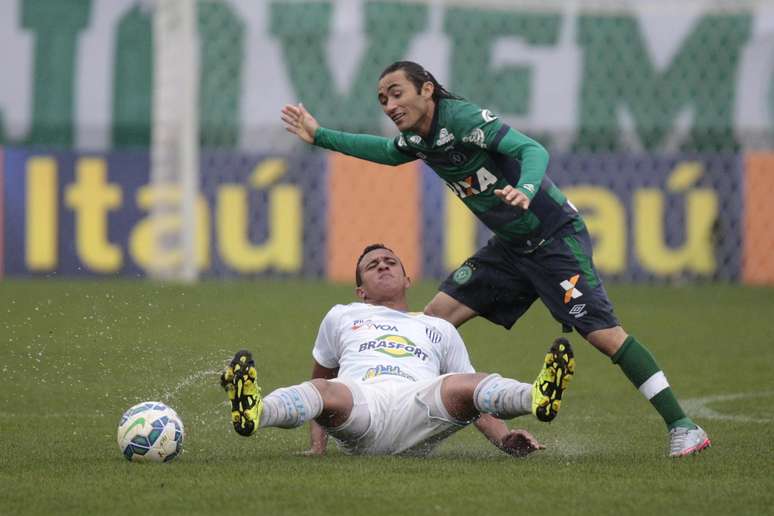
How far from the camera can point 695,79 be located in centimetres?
1977

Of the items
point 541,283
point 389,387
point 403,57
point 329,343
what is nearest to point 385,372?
point 389,387

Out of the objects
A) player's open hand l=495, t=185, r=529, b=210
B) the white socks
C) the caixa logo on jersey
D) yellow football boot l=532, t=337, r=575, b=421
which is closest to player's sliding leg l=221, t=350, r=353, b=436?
the caixa logo on jersey

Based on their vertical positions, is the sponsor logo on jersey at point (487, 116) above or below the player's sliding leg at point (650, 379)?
above

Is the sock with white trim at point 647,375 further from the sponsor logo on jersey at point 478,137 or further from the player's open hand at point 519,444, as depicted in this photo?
the sponsor logo on jersey at point 478,137

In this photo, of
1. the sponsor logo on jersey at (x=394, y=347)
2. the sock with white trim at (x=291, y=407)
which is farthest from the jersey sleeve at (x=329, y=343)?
the sock with white trim at (x=291, y=407)

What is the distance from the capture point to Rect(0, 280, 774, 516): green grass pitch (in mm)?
5836

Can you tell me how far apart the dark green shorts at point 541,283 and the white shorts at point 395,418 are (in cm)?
84

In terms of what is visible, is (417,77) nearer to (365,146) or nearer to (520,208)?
(365,146)

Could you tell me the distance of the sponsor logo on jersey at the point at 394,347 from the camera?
7.33 metres

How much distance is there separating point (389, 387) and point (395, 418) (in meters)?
0.18

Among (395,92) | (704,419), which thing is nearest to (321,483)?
(395,92)

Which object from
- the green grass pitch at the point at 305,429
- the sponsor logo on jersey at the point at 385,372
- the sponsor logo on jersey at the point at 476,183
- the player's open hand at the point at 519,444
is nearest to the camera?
the green grass pitch at the point at 305,429

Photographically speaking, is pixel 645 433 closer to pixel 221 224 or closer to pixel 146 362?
pixel 146 362

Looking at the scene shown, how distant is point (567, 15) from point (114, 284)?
6.79m
